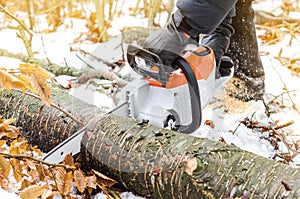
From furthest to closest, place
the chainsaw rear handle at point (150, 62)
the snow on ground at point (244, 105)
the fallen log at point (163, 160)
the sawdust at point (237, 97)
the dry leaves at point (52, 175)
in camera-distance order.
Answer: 1. the sawdust at point (237, 97)
2. the snow on ground at point (244, 105)
3. the chainsaw rear handle at point (150, 62)
4. the dry leaves at point (52, 175)
5. the fallen log at point (163, 160)

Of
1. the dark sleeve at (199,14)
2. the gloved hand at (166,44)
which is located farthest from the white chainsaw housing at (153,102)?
the dark sleeve at (199,14)

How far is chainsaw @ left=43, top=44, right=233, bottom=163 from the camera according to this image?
1412 millimetres

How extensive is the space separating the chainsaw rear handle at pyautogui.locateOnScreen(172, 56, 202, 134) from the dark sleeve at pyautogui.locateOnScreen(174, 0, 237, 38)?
0.13m

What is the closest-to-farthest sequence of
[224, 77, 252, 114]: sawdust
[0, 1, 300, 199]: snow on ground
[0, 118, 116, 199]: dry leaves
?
[0, 118, 116, 199]: dry leaves, [0, 1, 300, 199]: snow on ground, [224, 77, 252, 114]: sawdust

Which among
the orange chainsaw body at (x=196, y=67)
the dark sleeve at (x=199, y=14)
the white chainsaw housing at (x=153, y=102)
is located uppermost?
the dark sleeve at (x=199, y=14)

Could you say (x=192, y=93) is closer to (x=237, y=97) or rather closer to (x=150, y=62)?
(x=150, y=62)

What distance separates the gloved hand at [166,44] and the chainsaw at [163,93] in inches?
0.8

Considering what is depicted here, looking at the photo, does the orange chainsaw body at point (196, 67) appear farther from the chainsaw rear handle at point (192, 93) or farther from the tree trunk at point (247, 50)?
the tree trunk at point (247, 50)

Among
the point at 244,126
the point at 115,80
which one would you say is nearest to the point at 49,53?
the point at 115,80

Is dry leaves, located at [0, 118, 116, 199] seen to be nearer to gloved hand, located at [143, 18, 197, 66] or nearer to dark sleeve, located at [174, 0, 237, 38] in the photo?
gloved hand, located at [143, 18, 197, 66]

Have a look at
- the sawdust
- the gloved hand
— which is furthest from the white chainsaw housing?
the sawdust

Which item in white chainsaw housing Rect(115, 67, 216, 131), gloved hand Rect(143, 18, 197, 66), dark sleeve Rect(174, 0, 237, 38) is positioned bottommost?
white chainsaw housing Rect(115, 67, 216, 131)

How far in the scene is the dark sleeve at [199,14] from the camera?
1454mm

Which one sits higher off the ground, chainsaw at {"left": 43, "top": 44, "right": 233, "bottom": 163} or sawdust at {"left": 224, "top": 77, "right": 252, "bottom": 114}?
chainsaw at {"left": 43, "top": 44, "right": 233, "bottom": 163}
